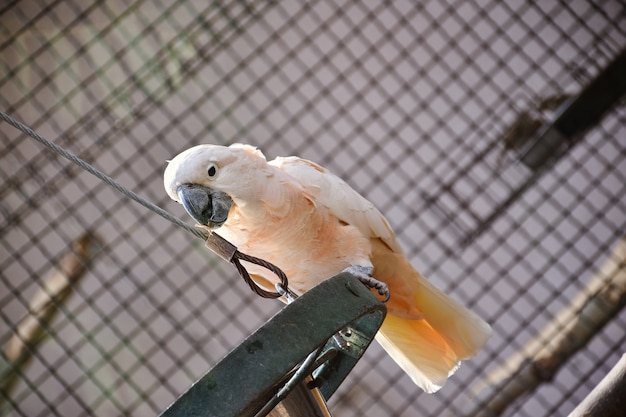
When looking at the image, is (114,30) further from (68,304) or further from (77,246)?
(68,304)

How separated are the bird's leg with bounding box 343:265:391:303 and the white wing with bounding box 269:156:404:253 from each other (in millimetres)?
104

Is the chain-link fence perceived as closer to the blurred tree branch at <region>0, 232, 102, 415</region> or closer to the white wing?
the blurred tree branch at <region>0, 232, 102, 415</region>

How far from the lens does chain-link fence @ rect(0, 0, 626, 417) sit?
108 inches

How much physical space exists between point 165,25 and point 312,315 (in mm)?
2588

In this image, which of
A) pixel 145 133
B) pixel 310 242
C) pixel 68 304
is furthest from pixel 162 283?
pixel 310 242

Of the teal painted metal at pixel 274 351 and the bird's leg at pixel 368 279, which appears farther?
the bird's leg at pixel 368 279

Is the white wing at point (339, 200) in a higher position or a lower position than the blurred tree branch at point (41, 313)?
higher

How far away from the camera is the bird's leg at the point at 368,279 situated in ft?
4.10

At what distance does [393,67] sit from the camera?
2840 millimetres

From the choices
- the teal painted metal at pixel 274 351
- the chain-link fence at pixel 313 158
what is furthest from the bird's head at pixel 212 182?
the chain-link fence at pixel 313 158

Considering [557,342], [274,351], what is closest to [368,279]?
[274,351]

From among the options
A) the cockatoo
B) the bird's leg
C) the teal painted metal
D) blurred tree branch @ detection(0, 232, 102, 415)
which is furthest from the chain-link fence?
Answer: the teal painted metal

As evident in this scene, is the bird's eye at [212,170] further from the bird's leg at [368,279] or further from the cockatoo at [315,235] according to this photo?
the bird's leg at [368,279]

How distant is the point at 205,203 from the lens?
120 centimetres
